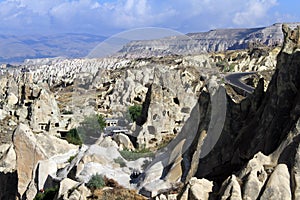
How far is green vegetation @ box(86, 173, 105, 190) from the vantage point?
532 inches

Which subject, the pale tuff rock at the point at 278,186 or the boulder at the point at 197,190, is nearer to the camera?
the pale tuff rock at the point at 278,186

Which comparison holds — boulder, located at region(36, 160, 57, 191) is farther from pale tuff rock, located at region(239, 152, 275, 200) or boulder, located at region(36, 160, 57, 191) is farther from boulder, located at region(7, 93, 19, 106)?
boulder, located at region(7, 93, 19, 106)

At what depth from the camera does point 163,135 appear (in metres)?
21.5

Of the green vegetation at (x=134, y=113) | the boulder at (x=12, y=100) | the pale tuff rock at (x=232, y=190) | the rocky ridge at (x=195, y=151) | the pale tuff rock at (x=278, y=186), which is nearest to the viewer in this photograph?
the pale tuff rock at (x=278, y=186)

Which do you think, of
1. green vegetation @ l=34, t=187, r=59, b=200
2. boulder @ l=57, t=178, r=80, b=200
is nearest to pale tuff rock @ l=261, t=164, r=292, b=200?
boulder @ l=57, t=178, r=80, b=200

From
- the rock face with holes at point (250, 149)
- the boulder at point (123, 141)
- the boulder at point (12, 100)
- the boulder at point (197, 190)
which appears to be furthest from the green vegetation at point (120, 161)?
the boulder at point (12, 100)

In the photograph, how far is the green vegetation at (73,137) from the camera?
2430 cm

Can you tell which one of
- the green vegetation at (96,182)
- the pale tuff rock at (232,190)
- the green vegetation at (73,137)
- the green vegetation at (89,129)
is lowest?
the green vegetation at (73,137)

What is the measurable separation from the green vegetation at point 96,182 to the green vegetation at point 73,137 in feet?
32.9

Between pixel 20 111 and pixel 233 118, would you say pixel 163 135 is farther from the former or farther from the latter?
pixel 20 111

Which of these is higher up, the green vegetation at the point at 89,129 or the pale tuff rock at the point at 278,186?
the pale tuff rock at the point at 278,186

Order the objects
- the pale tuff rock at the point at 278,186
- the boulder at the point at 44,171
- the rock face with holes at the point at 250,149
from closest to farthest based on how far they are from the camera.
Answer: the pale tuff rock at the point at 278,186 → the rock face with holes at the point at 250,149 → the boulder at the point at 44,171

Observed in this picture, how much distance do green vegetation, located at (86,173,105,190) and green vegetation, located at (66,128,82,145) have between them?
395 inches

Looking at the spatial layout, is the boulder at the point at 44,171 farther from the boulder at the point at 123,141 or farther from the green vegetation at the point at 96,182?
the green vegetation at the point at 96,182
